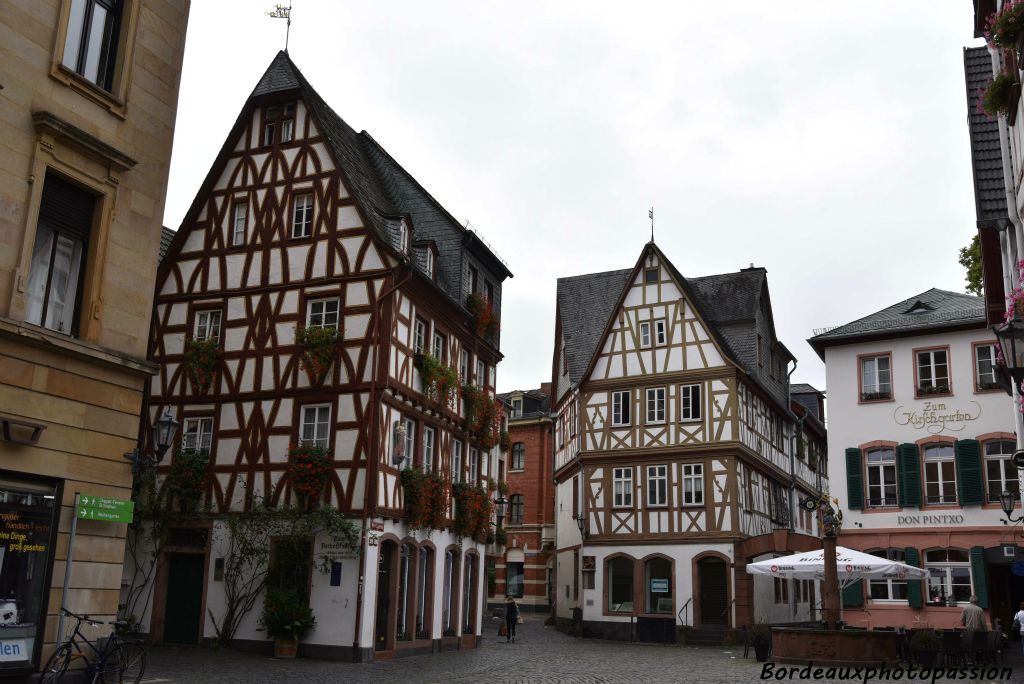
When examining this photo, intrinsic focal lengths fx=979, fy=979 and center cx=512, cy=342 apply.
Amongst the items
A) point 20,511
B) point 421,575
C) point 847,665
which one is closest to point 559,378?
point 421,575

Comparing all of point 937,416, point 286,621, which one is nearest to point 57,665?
point 286,621

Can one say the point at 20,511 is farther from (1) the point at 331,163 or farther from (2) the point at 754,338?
(2) the point at 754,338

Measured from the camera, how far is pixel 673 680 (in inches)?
728

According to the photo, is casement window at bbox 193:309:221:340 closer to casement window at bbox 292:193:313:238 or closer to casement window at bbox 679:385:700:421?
casement window at bbox 292:193:313:238

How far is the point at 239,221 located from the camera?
25.3m

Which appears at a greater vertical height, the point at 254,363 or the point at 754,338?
Result: the point at 754,338

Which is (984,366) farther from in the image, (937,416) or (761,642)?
(761,642)

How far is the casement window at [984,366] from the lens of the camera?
1135 inches

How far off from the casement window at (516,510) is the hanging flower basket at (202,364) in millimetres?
29111

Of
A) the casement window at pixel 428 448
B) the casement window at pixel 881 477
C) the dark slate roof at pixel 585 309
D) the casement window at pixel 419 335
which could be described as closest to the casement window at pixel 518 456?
the dark slate roof at pixel 585 309

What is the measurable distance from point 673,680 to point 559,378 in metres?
24.4

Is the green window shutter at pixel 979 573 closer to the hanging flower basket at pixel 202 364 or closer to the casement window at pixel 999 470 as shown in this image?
the casement window at pixel 999 470

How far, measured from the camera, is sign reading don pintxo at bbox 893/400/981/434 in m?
28.9

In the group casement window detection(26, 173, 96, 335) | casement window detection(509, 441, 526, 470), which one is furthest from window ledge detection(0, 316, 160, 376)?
casement window detection(509, 441, 526, 470)
